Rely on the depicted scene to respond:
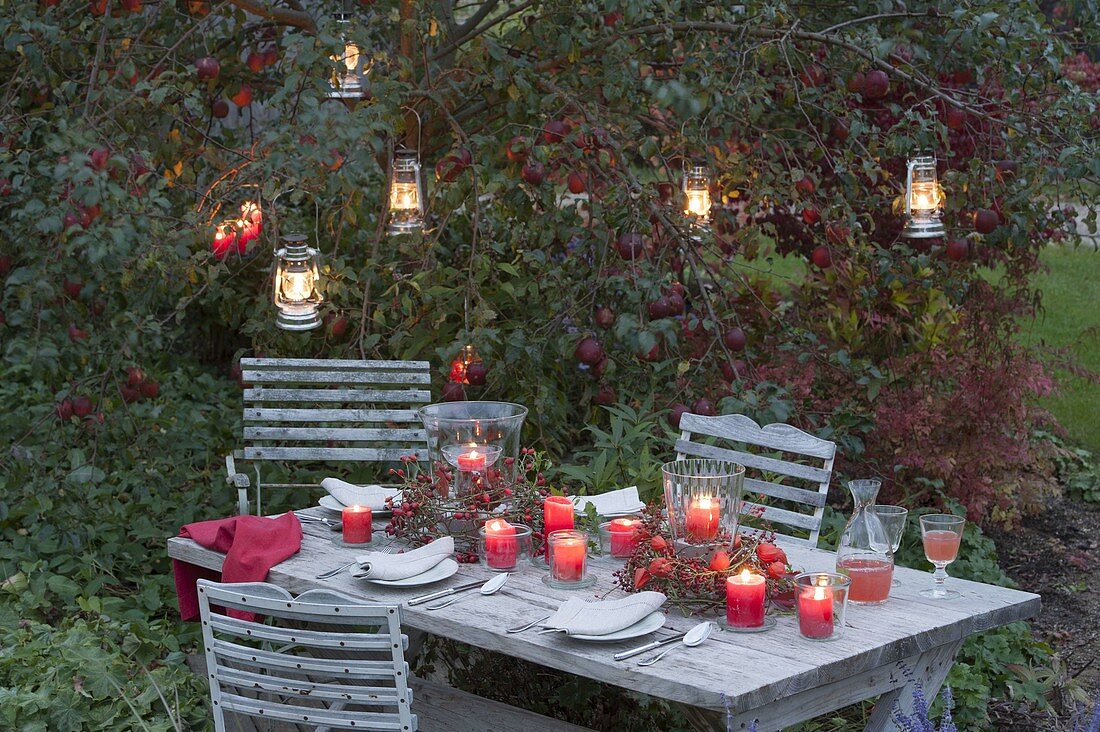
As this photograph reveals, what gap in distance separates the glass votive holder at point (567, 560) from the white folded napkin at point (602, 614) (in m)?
0.16

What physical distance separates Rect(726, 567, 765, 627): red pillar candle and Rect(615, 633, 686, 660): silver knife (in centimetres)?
11

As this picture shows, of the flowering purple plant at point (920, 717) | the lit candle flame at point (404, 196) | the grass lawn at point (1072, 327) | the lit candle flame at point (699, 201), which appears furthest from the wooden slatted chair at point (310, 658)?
the grass lawn at point (1072, 327)

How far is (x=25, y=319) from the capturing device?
14.9ft

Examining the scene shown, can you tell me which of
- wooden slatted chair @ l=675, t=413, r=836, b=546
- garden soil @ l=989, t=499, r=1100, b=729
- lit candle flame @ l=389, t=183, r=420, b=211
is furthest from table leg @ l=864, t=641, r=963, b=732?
lit candle flame @ l=389, t=183, r=420, b=211

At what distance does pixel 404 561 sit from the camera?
2.95 metres

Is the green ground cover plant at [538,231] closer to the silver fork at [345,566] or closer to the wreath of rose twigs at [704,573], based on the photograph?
the silver fork at [345,566]

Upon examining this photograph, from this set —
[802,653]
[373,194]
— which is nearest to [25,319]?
[373,194]

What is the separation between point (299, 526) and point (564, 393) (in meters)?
2.04

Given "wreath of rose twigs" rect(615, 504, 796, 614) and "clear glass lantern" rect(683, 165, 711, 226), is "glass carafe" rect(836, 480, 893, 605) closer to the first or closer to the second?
"wreath of rose twigs" rect(615, 504, 796, 614)

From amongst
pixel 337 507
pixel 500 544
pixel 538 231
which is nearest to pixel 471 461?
pixel 500 544

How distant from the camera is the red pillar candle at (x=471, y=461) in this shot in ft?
10.4

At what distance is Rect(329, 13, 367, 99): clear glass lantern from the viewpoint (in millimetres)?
4344

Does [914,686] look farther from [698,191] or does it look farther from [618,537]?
[698,191]

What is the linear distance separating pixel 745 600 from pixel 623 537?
1.86ft
